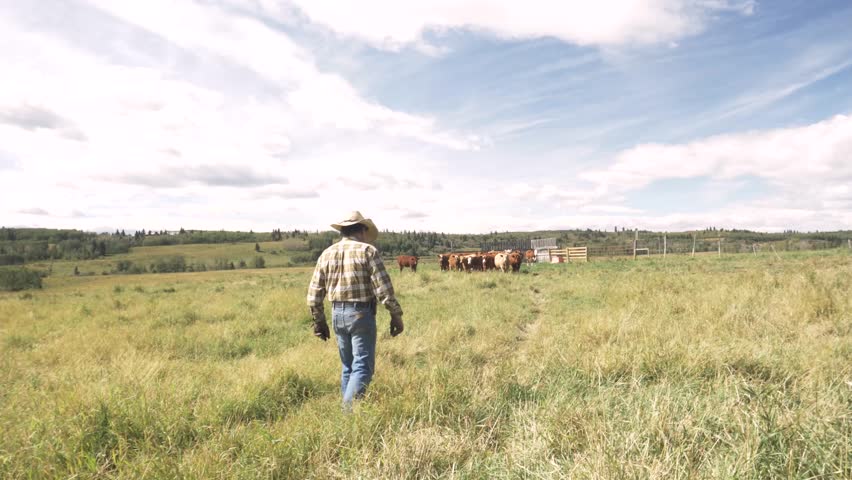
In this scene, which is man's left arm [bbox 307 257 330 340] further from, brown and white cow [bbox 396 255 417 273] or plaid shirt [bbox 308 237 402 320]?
brown and white cow [bbox 396 255 417 273]

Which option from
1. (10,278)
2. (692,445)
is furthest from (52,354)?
(10,278)

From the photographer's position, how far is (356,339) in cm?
386

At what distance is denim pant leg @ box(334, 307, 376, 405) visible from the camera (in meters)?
3.74

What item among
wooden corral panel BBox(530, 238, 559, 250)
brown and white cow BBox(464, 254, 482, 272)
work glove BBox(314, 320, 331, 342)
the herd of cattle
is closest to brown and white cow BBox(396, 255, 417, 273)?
the herd of cattle

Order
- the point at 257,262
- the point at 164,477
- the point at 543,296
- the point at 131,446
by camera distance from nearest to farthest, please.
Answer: the point at 164,477, the point at 131,446, the point at 543,296, the point at 257,262

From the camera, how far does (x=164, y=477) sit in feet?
7.63

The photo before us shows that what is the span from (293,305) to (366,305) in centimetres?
705

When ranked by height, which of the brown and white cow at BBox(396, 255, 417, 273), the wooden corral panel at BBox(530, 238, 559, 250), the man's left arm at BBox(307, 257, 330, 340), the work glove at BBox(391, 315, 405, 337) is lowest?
the brown and white cow at BBox(396, 255, 417, 273)

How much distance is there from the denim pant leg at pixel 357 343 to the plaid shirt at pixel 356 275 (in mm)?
152

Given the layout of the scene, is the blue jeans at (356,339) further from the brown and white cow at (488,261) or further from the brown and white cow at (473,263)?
the brown and white cow at (473,263)

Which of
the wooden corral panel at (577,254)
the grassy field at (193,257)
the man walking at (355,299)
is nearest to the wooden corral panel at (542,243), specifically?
the wooden corral panel at (577,254)

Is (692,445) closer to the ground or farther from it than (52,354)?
farther from it

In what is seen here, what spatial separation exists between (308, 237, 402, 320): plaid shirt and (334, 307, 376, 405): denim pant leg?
152mm

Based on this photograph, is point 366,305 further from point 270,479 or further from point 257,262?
point 257,262
